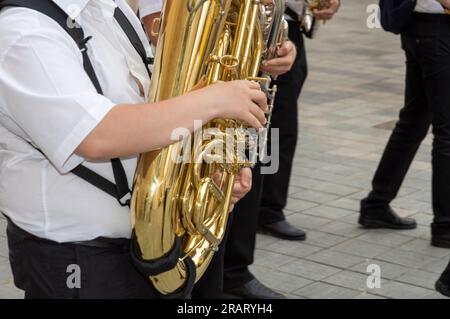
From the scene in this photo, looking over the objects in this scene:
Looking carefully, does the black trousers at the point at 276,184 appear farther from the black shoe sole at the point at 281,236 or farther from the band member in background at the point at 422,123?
the band member in background at the point at 422,123

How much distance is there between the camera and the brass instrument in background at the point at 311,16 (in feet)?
15.4

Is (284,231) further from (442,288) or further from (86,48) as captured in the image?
(86,48)

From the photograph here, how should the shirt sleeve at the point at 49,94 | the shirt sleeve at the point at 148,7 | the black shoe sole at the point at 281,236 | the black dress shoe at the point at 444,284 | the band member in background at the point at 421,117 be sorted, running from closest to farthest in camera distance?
the shirt sleeve at the point at 49,94 < the shirt sleeve at the point at 148,7 < the black dress shoe at the point at 444,284 < the band member in background at the point at 421,117 < the black shoe sole at the point at 281,236

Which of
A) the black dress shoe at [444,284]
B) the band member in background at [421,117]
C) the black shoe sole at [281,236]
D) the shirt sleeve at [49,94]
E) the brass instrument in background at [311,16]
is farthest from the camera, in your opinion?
the black shoe sole at [281,236]

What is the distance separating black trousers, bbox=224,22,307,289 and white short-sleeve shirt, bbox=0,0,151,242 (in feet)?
5.80

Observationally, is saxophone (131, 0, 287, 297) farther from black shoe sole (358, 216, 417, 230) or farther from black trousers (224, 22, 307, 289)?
black shoe sole (358, 216, 417, 230)

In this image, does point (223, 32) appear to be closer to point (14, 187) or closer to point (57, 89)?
point (57, 89)

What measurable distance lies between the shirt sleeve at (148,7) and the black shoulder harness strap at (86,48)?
0.59m

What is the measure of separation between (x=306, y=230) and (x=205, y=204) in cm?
290

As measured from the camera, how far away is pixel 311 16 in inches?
188

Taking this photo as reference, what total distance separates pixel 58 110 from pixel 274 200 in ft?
10.0

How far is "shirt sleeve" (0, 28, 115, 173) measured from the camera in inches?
77.2

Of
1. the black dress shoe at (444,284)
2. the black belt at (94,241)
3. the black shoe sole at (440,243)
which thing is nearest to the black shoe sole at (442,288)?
the black dress shoe at (444,284)
